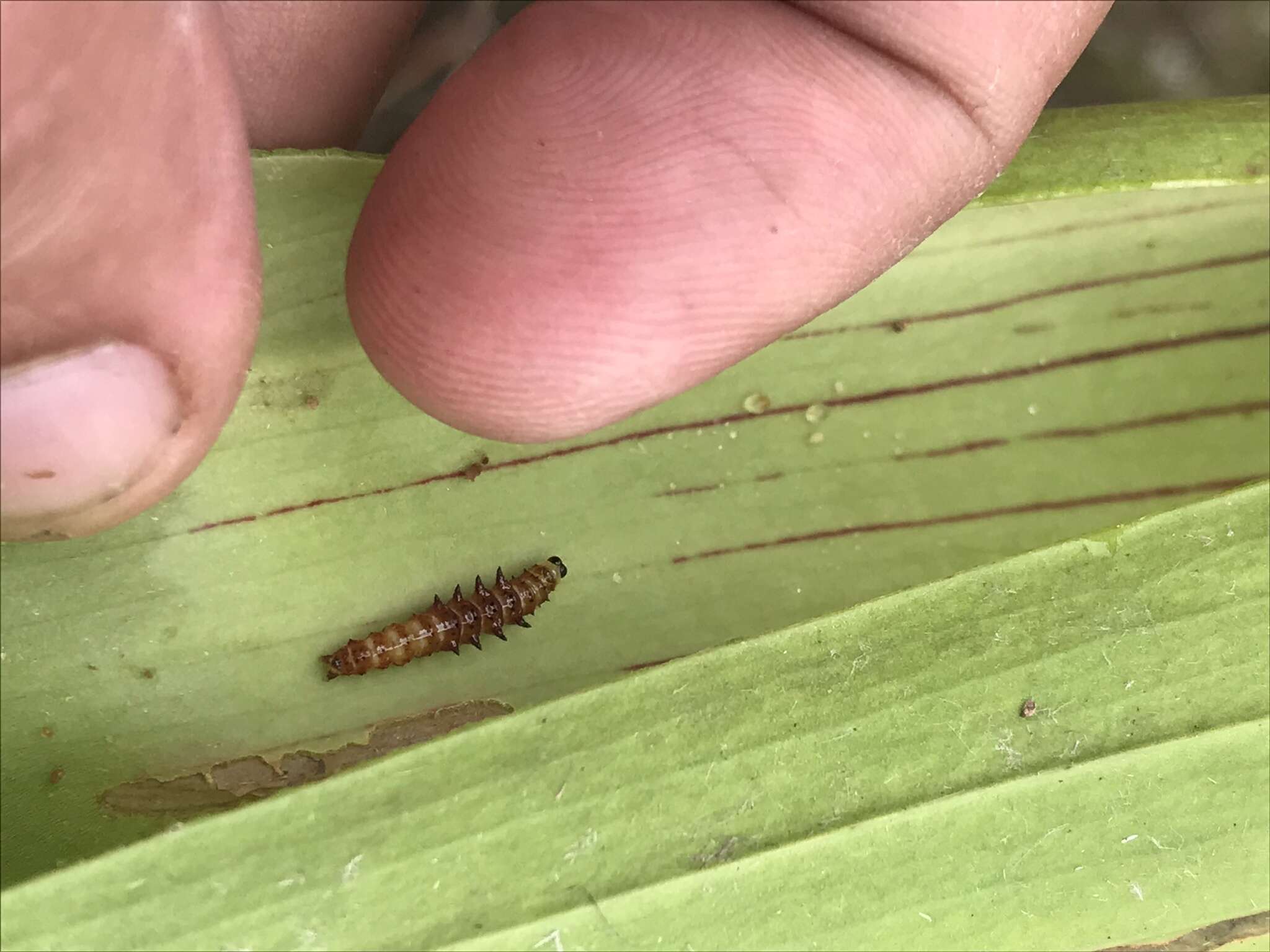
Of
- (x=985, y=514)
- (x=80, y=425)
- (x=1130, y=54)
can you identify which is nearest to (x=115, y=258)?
(x=80, y=425)


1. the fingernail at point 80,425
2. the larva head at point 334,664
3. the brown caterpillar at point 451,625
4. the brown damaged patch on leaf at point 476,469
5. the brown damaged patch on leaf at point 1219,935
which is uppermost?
the fingernail at point 80,425

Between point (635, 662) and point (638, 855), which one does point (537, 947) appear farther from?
point (635, 662)

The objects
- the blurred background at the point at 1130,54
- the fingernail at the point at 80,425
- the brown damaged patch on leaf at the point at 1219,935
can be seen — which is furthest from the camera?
the blurred background at the point at 1130,54

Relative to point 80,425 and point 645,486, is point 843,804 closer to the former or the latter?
point 645,486

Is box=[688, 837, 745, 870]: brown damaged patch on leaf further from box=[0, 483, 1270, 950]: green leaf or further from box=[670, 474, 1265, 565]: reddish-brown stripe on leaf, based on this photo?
box=[670, 474, 1265, 565]: reddish-brown stripe on leaf

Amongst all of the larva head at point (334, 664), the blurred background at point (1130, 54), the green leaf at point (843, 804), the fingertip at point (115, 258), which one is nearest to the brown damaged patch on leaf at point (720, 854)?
the green leaf at point (843, 804)

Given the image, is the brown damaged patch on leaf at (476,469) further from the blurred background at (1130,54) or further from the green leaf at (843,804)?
the blurred background at (1130,54)
